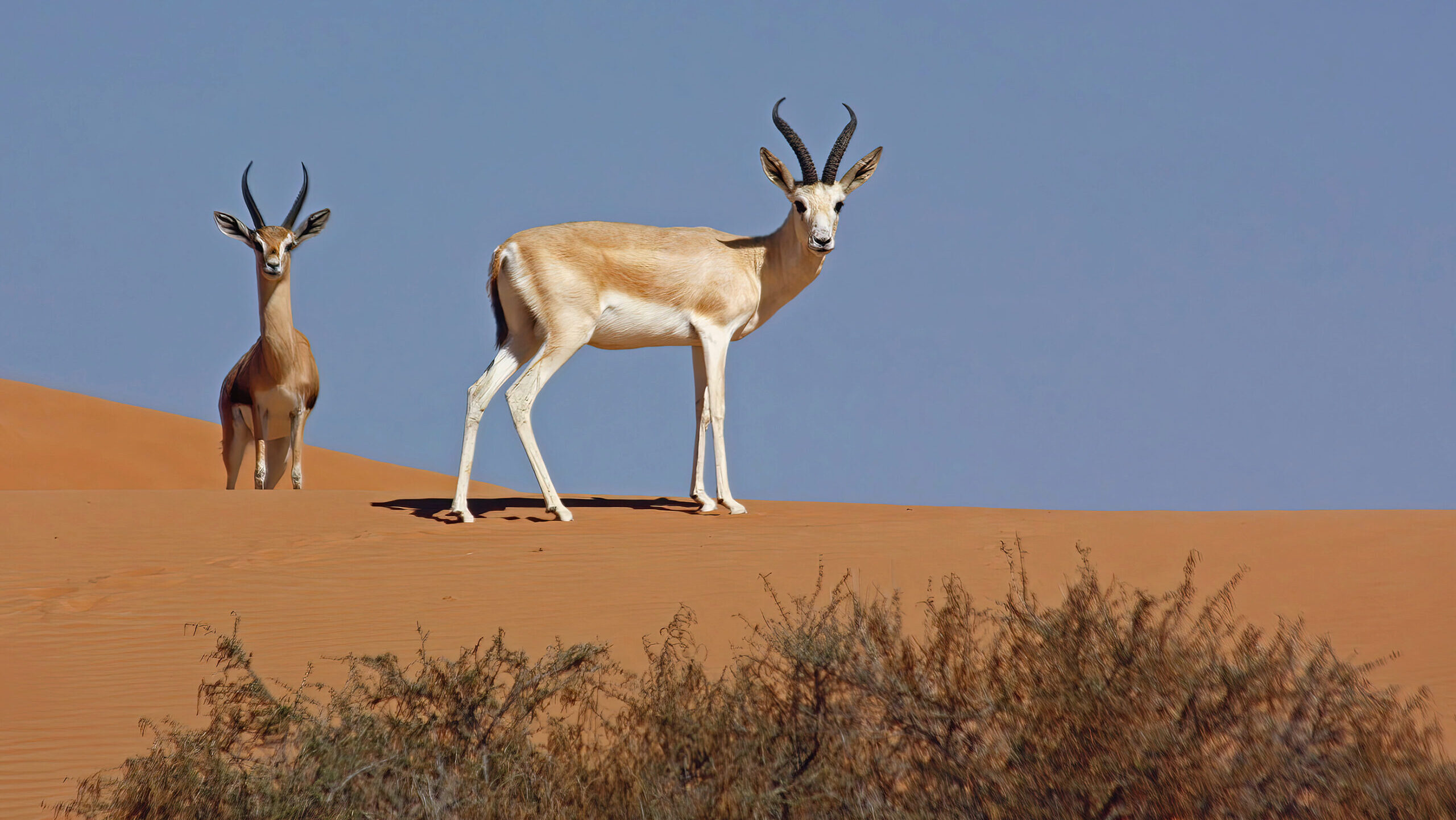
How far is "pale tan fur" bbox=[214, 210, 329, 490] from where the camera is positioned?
653 inches

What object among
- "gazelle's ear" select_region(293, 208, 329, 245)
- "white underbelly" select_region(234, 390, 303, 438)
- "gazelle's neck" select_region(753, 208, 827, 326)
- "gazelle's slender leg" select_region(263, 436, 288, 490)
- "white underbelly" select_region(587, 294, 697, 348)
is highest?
"gazelle's ear" select_region(293, 208, 329, 245)

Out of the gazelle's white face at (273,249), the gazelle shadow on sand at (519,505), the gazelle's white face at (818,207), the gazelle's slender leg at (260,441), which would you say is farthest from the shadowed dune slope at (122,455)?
the gazelle's white face at (818,207)

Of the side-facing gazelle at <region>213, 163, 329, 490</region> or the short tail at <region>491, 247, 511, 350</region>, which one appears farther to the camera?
the side-facing gazelle at <region>213, 163, 329, 490</region>

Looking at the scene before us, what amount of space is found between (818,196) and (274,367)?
7.77m

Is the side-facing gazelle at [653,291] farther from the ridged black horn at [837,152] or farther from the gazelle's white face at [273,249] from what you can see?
the gazelle's white face at [273,249]

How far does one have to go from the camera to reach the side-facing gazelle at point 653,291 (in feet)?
41.5

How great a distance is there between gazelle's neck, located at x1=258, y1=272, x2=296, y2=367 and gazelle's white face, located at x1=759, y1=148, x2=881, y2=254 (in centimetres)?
689

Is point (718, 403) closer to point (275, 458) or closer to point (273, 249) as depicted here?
point (273, 249)

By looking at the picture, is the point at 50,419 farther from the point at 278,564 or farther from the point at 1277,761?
the point at 1277,761

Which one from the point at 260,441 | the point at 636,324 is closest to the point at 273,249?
the point at 260,441

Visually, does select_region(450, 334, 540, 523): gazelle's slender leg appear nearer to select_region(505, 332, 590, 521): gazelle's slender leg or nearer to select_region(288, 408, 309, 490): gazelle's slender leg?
select_region(505, 332, 590, 521): gazelle's slender leg

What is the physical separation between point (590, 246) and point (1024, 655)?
8.28 metres

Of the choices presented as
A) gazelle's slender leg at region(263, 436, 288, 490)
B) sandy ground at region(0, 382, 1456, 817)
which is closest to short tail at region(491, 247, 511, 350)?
sandy ground at region(0, 382, 1456, 817)

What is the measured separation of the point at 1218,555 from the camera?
10.5 metres
